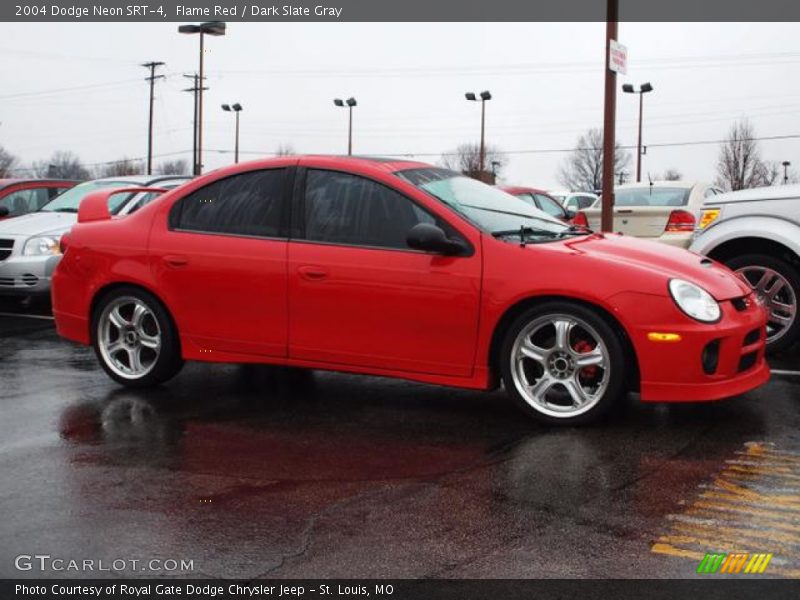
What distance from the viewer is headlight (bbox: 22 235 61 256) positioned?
418 inches

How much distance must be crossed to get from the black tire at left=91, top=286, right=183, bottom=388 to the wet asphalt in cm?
12

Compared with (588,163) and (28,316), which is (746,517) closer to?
(28,316)

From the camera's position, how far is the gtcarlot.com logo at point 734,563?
3465 mm

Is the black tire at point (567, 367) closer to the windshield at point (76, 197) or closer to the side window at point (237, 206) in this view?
the side window at point (237, 206)

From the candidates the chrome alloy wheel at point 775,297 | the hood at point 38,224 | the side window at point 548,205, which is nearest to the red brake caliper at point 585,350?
the chrome alloy wheel at point 775,297

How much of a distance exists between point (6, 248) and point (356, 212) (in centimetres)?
620

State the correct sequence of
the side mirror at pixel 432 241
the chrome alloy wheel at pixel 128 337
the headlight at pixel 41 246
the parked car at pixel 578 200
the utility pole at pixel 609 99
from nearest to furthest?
1. the side mirror at pixel 432 241
2. the chrome alloy wheel at pixel 128 337
3. the headlight at pixel 41 246
4. the utility pole at pixel 609 99
5. the parked car at pixel 578 200

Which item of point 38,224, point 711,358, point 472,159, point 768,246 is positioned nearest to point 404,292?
point 711,358

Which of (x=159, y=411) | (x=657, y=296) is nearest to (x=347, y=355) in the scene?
(x=159, y=411)

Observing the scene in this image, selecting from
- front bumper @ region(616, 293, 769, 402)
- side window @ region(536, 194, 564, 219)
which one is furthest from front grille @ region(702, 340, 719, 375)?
side window @ region(536, 194, 564, 219)

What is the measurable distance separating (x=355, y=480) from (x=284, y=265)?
1846mm

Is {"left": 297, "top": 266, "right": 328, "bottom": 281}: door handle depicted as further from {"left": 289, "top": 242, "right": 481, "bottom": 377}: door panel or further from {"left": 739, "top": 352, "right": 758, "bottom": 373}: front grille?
{"left": 739, "top": 352, "right": 758, "bottom": 373}: front grille

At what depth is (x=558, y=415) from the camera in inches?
216

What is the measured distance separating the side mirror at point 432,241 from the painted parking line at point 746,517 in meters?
1.87
